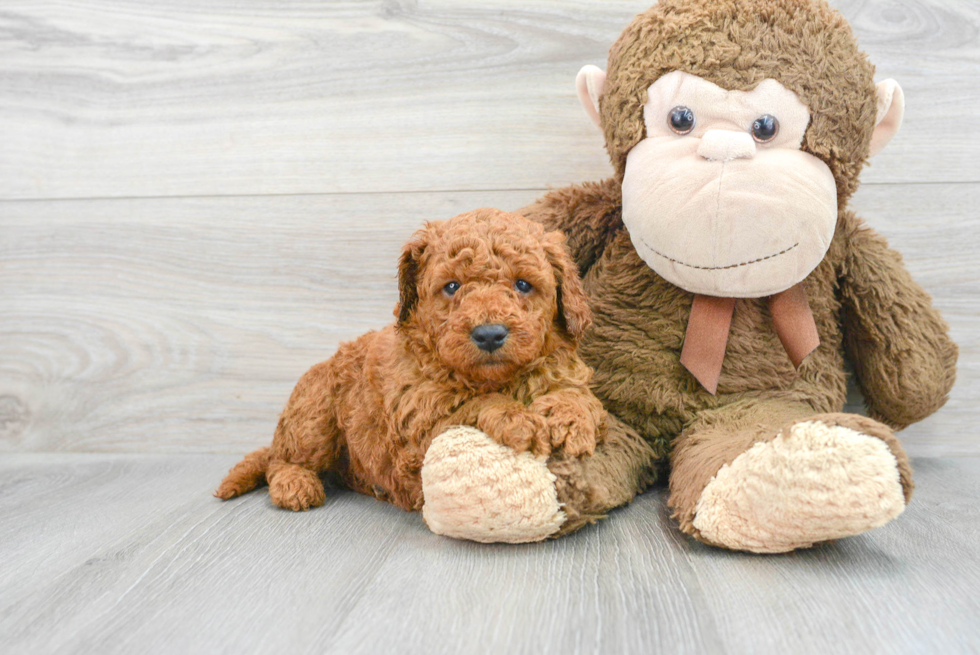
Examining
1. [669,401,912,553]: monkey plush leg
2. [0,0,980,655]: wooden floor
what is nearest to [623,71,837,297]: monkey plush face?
[669,401,912,553]: monkey plush leg

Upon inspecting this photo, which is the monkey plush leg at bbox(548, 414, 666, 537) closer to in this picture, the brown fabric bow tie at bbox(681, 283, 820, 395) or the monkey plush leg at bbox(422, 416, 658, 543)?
the monkey plush leg at bbox(422, 416, 658, 543)

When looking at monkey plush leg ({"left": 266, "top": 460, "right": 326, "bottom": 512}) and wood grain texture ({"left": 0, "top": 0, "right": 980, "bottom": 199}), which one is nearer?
monkey plush leg ({"left": 266, "top": 460, "right": 326, "bottom": 512})

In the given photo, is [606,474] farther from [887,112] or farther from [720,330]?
[887,112]

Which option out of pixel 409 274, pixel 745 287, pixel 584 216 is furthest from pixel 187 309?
pixel 745 287

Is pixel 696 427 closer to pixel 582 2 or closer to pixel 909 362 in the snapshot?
pixel 909 362

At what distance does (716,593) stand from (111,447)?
1.15 m

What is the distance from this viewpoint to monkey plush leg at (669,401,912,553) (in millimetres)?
704

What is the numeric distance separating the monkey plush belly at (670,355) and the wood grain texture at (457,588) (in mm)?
136

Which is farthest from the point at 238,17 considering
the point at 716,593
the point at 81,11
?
the point at 716,593

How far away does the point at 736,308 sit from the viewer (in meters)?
1.00

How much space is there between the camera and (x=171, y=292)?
52.4 inches

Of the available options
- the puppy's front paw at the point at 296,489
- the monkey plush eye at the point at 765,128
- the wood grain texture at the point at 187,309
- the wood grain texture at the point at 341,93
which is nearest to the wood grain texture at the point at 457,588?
the puppy's front paw at the point at 296,489

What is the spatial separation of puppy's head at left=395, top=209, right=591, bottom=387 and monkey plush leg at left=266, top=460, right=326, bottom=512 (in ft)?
0.92

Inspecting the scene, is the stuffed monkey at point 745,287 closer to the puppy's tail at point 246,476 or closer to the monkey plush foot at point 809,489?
the monkey plush foot at point 809,489
